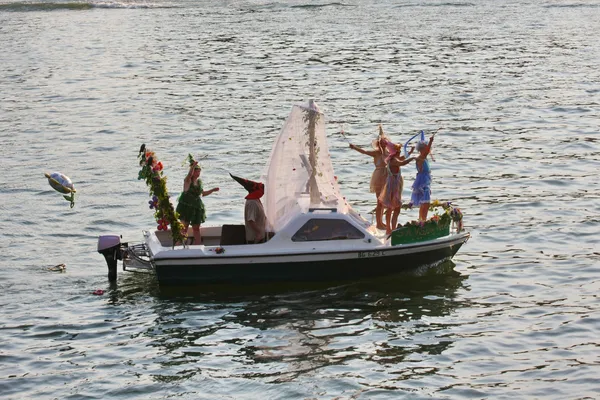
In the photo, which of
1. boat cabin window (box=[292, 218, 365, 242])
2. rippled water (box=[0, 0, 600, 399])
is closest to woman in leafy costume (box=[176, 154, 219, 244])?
rippled water (box=[0, 0, 600, 399])

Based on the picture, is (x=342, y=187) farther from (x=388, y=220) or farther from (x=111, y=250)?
(x=111, y=250)

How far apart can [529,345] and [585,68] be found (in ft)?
95.9

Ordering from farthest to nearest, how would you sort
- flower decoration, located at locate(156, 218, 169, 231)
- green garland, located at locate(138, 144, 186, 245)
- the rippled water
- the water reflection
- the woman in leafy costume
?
1. flower decoration, located at locate(156, 218, 169, 231)
2. the woman in leafy costume
3. green garland, located at locate(138, 144, 186, 245)
4. the water reflection
5. the rippled water

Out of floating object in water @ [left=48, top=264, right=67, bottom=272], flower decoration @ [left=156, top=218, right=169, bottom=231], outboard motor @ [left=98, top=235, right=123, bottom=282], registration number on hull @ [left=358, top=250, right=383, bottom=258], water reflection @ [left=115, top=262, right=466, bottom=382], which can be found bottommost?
water reflection @ [left=115, top=262, right=466, bottom=382]

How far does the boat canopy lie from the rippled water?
5.81ft

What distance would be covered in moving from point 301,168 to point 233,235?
203cm

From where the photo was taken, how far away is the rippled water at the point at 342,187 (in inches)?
747

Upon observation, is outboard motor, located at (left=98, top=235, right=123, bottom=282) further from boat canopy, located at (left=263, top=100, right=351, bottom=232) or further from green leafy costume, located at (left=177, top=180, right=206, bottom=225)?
boat canopy, located at (left=263, top=100, right=351, bottom=232)

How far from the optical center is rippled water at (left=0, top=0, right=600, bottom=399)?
1898cm

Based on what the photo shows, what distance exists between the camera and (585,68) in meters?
46.8

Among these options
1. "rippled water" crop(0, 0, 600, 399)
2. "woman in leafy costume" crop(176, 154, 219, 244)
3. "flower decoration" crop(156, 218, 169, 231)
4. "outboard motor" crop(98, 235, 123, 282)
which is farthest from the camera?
"flower decoration" crop(156, 218, 169, 231)

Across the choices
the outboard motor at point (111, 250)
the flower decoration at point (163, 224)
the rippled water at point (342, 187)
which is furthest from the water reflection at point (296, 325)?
the flower decoration at point (163, 224)

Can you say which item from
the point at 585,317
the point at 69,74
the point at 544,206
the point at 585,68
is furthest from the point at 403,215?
the point at 69,74

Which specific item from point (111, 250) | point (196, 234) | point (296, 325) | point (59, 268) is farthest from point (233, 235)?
point (59, 268)
